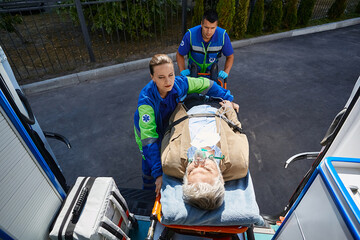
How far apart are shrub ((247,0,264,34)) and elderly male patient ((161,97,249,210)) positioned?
621cm

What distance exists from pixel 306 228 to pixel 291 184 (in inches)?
77.2

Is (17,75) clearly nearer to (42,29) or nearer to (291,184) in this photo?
(42,29)

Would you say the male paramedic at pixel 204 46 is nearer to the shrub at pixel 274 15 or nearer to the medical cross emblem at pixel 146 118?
the medical cross emblem at pixel 146 118

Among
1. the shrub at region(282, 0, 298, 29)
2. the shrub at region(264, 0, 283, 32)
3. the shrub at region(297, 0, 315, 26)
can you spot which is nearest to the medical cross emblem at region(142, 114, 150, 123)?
the shrub at region(264, 0, 283, 32)

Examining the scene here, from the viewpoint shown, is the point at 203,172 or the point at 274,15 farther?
the point at 274,15

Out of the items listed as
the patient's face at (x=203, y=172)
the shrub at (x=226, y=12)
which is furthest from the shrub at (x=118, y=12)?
the patient's face at (x=203, y=172)

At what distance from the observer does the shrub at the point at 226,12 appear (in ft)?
20.5

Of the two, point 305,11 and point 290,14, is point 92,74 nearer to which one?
point 290,14

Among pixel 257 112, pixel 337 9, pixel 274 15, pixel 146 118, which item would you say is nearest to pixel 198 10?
pixel 274 15

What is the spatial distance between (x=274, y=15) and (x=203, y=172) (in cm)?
751

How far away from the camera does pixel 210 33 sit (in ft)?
9.52

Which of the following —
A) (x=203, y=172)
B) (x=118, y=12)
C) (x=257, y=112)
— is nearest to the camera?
(x=203, y=172)

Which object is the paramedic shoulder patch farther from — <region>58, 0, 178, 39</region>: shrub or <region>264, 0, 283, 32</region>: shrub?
<region>264, 0, 283, 32</region>: shrub

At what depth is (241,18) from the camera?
6785mm
